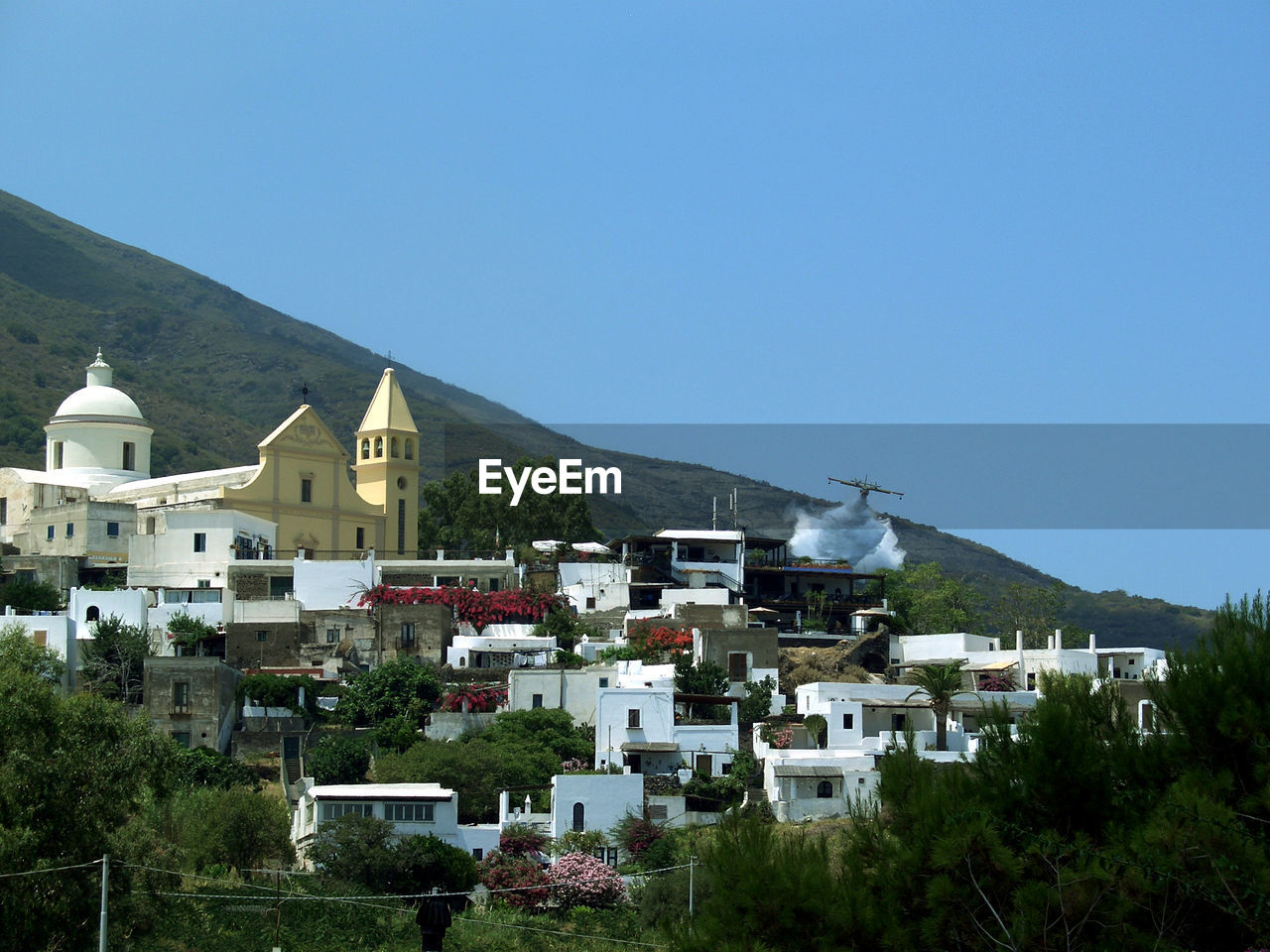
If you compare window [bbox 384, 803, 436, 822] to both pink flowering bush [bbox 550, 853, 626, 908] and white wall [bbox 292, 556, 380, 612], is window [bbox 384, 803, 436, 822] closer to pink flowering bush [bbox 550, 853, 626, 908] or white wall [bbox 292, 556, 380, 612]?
pink flowering bush [bbox 550, 853, 626, 908]

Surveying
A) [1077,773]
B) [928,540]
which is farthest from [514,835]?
[928,540]

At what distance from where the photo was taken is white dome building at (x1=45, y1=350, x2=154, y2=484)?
66.9m

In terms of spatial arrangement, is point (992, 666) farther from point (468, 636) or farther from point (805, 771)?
point (468, 636)

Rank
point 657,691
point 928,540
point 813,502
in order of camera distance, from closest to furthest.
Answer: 1. point 657,691
2. point 813,502
3. point 928,540

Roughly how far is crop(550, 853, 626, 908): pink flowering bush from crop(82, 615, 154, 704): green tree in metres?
16.6

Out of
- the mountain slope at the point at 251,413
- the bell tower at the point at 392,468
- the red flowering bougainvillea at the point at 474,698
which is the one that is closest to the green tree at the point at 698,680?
the red flowering bougainvillea at the point at 474,698

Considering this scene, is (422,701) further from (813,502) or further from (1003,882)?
(813,502)

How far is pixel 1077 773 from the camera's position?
2189 cm

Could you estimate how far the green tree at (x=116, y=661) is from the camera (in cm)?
4888

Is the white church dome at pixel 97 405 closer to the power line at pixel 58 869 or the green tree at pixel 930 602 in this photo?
the green tree at pixel 930 602

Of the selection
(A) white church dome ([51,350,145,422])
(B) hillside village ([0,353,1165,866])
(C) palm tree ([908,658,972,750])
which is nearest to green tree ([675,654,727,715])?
(B) hillside village ([0,353,1165,866])

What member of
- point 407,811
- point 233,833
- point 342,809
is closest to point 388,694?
point 342,809

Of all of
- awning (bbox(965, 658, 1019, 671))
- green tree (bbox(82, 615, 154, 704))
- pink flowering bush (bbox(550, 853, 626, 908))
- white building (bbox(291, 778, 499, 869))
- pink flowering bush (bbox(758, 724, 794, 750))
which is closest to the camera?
pink flowering bush (bbox(550, 853, 626, 908))

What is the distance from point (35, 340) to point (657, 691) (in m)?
125
